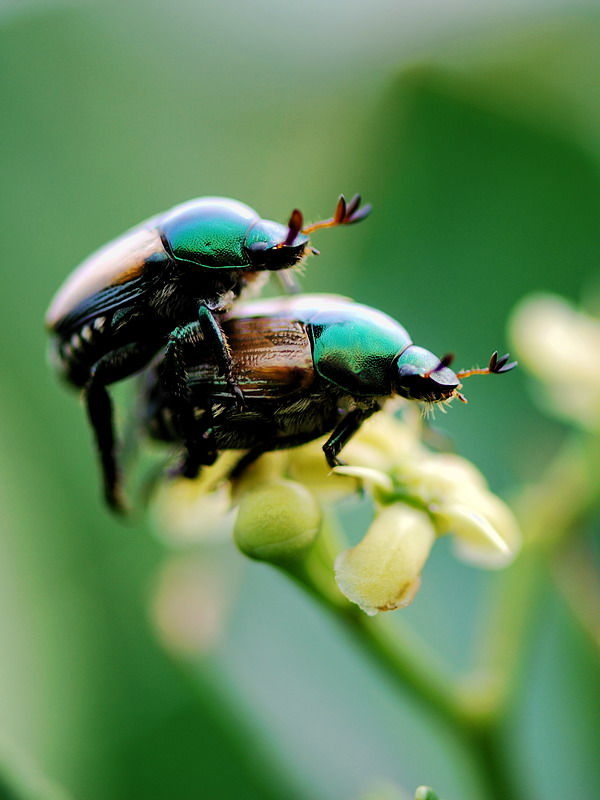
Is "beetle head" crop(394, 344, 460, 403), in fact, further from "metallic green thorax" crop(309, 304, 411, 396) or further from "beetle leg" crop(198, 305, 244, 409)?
"beetle leg" crop(198, 305, 244, 409)

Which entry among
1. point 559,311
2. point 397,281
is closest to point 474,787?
point 559,311

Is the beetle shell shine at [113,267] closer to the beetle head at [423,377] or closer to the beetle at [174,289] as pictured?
the beetle at [174,289]

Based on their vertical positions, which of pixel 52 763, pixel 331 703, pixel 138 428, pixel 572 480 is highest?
pixel 138 428

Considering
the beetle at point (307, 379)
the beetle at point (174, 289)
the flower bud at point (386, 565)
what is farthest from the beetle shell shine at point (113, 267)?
the flower bud at point (386, 565)

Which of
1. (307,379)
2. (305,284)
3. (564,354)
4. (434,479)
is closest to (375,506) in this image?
(434,479)

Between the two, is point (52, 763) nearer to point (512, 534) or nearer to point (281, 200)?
point (512, 534)

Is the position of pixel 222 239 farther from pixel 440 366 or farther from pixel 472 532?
pixel 472 532
